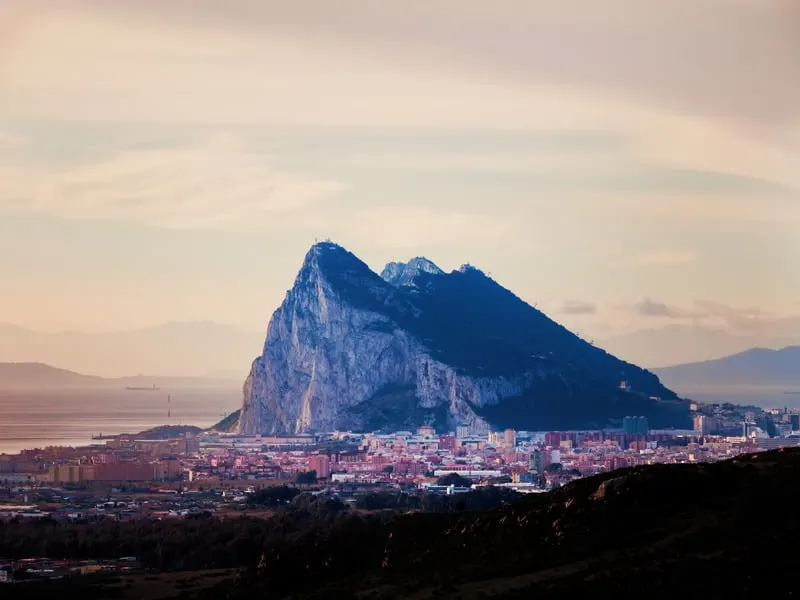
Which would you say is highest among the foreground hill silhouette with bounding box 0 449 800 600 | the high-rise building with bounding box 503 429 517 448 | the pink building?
the high-rise building with bounding box 503 429 517 448

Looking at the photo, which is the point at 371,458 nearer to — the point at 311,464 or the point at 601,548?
the point at 311,464

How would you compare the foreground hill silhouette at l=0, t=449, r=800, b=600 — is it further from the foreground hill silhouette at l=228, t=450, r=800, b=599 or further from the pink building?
the pink building

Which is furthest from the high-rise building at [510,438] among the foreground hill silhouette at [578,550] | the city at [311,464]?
the foreground hill silhouette at [578,550]

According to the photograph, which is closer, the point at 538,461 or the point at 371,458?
the point at 538,461

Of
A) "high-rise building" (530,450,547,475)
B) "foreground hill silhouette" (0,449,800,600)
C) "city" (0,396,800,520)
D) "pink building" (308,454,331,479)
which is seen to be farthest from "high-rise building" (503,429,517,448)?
"foreground hill silhouette" (0,449,800,600)

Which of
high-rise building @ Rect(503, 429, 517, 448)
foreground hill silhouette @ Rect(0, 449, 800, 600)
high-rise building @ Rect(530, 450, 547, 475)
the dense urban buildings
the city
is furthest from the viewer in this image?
high-rise building @ Rect(503, 429, 517, 448)

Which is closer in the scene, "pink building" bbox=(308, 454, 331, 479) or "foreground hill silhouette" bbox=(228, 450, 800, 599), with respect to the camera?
"foreground hill silhouette" bbox=(228, 450, 800, 599)

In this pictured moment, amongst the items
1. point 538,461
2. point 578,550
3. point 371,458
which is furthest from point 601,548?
point 371,458

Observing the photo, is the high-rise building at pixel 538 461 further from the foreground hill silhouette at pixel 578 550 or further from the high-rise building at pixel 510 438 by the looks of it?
the foreground hill silhouette at pixel 578 550

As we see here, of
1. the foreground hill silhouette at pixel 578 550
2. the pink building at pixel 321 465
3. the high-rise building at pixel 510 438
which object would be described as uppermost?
the high-rise building at pixel 510 438

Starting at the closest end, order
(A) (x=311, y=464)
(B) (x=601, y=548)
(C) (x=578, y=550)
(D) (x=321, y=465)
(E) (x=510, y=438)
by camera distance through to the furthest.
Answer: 1. (B) (x=601, y=548)
2. (C) (x=578, y=550)
3. (D) (x=321, y=465)
4. (A) (x=311, y=464)
5. (E) (x=510, y=438)

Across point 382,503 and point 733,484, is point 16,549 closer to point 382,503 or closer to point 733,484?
point 382,503
